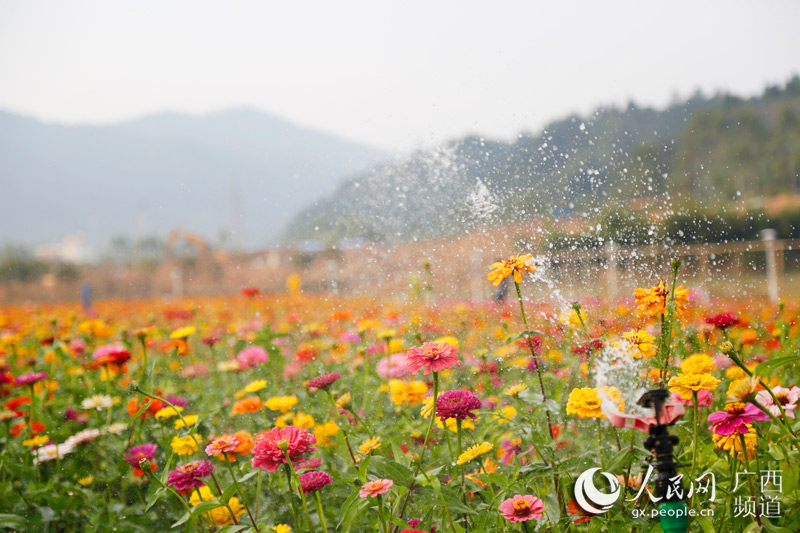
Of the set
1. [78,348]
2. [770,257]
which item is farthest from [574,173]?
[770,257]

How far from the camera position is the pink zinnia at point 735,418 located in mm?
523

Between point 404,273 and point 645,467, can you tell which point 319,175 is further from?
point 645,467

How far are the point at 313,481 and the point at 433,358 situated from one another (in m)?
0.19

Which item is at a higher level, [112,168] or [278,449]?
[112,168]

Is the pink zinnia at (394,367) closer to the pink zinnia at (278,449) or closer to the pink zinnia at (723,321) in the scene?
the pink zinnia at (278,449)

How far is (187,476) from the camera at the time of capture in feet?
2.10

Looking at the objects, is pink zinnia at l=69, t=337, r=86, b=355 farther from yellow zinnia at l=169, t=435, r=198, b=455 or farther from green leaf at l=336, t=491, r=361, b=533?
green leaf at l=336, t=491, r=361, b=533

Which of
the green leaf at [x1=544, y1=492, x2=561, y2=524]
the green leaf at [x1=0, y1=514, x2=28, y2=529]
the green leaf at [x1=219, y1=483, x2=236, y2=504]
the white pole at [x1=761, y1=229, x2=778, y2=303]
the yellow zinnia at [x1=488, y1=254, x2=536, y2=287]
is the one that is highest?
the yellow zinnia at [x1=488, y1=254, x2=536, y2=287]

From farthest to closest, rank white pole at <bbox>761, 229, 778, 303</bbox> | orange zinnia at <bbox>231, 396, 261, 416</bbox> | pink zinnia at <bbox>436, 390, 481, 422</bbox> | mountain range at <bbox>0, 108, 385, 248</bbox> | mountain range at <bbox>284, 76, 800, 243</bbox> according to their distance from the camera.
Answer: mountain range at <bbox>0, 108, 385, 248</bbox>, white pole at <bbox>761, 229, 778, 303</bbox>, mountain range at <bbox>284, 76, 800, 243</bbox>, orange zinnia at <bbox>231, 396, 261, 416</bbox>, pink zinnia at <bbox>436, 390, 481, 422</bbox>

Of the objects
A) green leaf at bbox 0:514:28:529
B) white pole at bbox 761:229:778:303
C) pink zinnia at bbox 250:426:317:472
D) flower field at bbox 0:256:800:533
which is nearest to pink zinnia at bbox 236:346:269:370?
flower field at bbox 0:256:800:533

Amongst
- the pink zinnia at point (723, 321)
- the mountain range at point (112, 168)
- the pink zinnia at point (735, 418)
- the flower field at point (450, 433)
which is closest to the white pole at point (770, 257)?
the flower field at point (450, 433)

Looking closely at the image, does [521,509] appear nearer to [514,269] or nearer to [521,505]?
[521,505]

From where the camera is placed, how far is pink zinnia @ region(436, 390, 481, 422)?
1.95 feet

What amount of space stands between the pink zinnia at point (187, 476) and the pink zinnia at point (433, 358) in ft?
0.99
